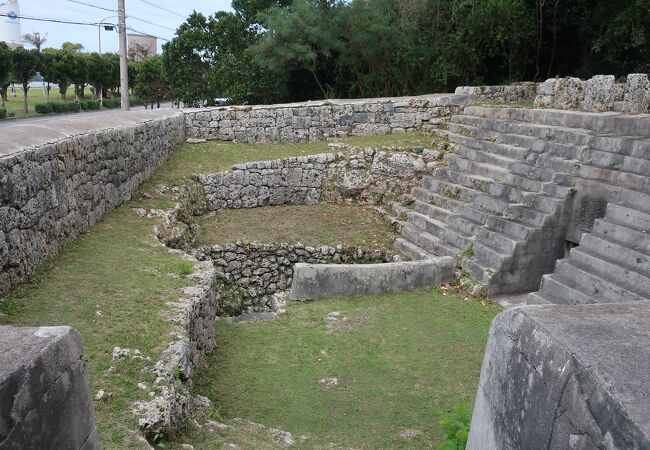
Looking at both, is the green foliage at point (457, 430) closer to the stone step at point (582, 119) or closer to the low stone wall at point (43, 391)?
the low stone wall at point (43, 391)

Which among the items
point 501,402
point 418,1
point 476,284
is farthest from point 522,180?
point 418,1

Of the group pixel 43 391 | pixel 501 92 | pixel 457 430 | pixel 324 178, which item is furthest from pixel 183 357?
pixel 501 92

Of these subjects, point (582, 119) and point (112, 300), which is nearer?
point (112, 300)

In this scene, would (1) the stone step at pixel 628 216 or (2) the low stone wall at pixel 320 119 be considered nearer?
(1) the stone step at pixel 628 216

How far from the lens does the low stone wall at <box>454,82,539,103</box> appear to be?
41.3 feet

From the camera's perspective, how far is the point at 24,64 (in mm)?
28828

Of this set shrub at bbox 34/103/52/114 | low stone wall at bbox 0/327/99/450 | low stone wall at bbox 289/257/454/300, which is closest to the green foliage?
low stone wall at bbox 0/327/99/450

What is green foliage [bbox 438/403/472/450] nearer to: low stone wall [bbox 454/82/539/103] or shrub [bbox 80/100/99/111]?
low stone wall [bbox 454/82/539/103]

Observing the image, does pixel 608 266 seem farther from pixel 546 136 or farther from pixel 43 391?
pixel 43 391

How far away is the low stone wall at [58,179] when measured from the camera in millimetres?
4754

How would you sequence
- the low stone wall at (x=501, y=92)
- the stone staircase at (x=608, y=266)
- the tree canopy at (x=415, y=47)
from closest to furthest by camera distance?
the stone staircase at (x=608, y=266) → the low stone wall at (x=501, y=92) → the tree canopy at (x=415, y=47)

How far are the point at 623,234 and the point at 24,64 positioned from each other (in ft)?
106

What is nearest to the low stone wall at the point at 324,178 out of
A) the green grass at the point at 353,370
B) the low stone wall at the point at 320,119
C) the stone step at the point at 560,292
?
the low stone wall at the point at 320,119

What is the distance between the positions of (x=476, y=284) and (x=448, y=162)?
3808 mm
